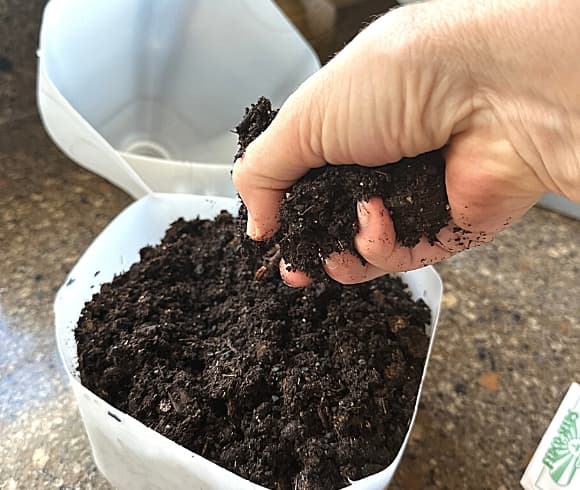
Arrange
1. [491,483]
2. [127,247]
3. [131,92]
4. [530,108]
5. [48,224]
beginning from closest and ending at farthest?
1. [530,108]
2. [491,483]
3. [127,247]
4. [48,224]
5. [131,92]

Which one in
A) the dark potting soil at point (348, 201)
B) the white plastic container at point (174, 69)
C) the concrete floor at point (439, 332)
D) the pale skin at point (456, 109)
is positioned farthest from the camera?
the white plastic container at point (174, 69)

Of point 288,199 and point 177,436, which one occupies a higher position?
point 288,199

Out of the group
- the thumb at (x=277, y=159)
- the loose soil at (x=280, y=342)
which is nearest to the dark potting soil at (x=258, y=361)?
the loose soil at (x=280, y=342)

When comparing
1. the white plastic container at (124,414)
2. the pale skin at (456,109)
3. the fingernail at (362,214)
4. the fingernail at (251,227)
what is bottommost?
the white plastic container at (124,414)

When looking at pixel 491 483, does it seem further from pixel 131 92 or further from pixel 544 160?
pixel 131 92

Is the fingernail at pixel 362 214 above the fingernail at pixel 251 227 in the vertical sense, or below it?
above

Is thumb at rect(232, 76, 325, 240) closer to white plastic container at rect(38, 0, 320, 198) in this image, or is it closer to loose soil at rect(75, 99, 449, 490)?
loose soil at rect(75, 99, 449, 490)

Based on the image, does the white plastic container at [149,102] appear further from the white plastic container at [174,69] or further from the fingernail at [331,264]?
the fingernail at [331,264]

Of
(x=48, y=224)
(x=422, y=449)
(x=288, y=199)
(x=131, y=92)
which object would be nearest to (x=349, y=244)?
(x=288, y=199)
